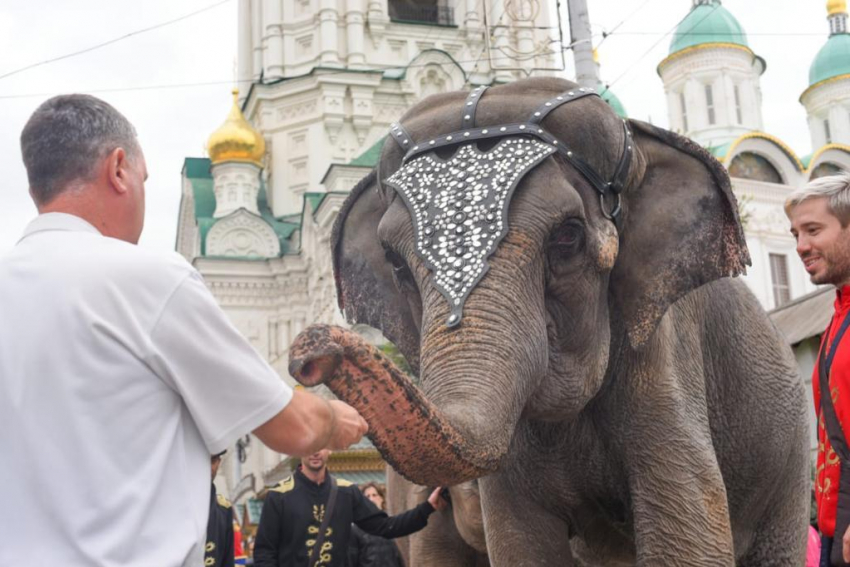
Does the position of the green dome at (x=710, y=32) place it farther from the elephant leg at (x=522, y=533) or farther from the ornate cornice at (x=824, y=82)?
the elephant leg at (x=522, y=533)

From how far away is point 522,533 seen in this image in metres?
3.91

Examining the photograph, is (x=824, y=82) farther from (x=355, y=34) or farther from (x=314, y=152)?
(x=314, y=152)

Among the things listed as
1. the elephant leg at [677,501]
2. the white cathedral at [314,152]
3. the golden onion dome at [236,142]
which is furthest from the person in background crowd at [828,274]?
the golden onion dome at [236,142]

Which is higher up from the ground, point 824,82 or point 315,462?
point 824,82

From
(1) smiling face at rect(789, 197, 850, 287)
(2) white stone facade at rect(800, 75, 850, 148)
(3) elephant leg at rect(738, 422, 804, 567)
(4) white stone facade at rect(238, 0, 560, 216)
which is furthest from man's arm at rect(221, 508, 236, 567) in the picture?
(2) white stone facade at rect(800, 75, 850, 148)

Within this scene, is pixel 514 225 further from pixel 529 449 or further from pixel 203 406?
pixel 203 406

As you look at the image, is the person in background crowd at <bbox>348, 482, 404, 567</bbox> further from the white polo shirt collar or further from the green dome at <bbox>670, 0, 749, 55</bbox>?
the green dome at <bbox>670, 0, 749, 55</bbox>

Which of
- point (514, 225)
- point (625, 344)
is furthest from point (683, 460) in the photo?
point (514, 225)

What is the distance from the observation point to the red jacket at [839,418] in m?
3.09

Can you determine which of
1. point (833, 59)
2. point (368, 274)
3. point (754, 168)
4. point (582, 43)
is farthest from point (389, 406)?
point (833, 59)

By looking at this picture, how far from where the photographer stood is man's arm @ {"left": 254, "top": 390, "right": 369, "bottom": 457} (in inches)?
85.1

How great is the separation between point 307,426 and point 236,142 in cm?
3838

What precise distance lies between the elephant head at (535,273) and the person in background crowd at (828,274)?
43cm

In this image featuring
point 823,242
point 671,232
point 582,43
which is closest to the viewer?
point 823,242
